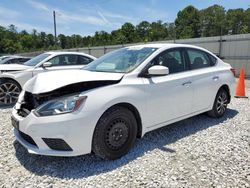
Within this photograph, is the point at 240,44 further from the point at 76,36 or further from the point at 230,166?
the point at 76,36

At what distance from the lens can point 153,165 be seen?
10.5 ft

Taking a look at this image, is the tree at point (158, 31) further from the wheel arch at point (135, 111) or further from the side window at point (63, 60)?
the wheel arch at point (135, 111)

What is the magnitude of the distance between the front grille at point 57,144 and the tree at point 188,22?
214ft

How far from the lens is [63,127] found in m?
2.86

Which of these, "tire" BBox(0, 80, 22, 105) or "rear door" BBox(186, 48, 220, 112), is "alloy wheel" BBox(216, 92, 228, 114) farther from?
"tire" BBox(0, 80, 22, 105)

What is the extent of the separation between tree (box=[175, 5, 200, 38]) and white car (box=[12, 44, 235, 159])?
6334 cm

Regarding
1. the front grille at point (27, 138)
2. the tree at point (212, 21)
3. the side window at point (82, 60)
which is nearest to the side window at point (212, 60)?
the front grille at point (27, 138)

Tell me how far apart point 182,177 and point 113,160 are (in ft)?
3.08

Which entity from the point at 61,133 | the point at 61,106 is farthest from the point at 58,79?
the point at 61,133

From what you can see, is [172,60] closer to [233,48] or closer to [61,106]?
[61,106]

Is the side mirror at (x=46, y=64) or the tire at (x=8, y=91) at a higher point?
the side mirror at (x=46, y=64)

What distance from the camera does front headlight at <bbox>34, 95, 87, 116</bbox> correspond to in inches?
115

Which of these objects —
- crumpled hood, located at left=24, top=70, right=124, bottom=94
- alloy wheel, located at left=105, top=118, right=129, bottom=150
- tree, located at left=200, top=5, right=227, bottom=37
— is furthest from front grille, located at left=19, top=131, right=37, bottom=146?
tree, located at left=200, top=5, right=227, bottom=37

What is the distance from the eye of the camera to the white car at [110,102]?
2.94 m
